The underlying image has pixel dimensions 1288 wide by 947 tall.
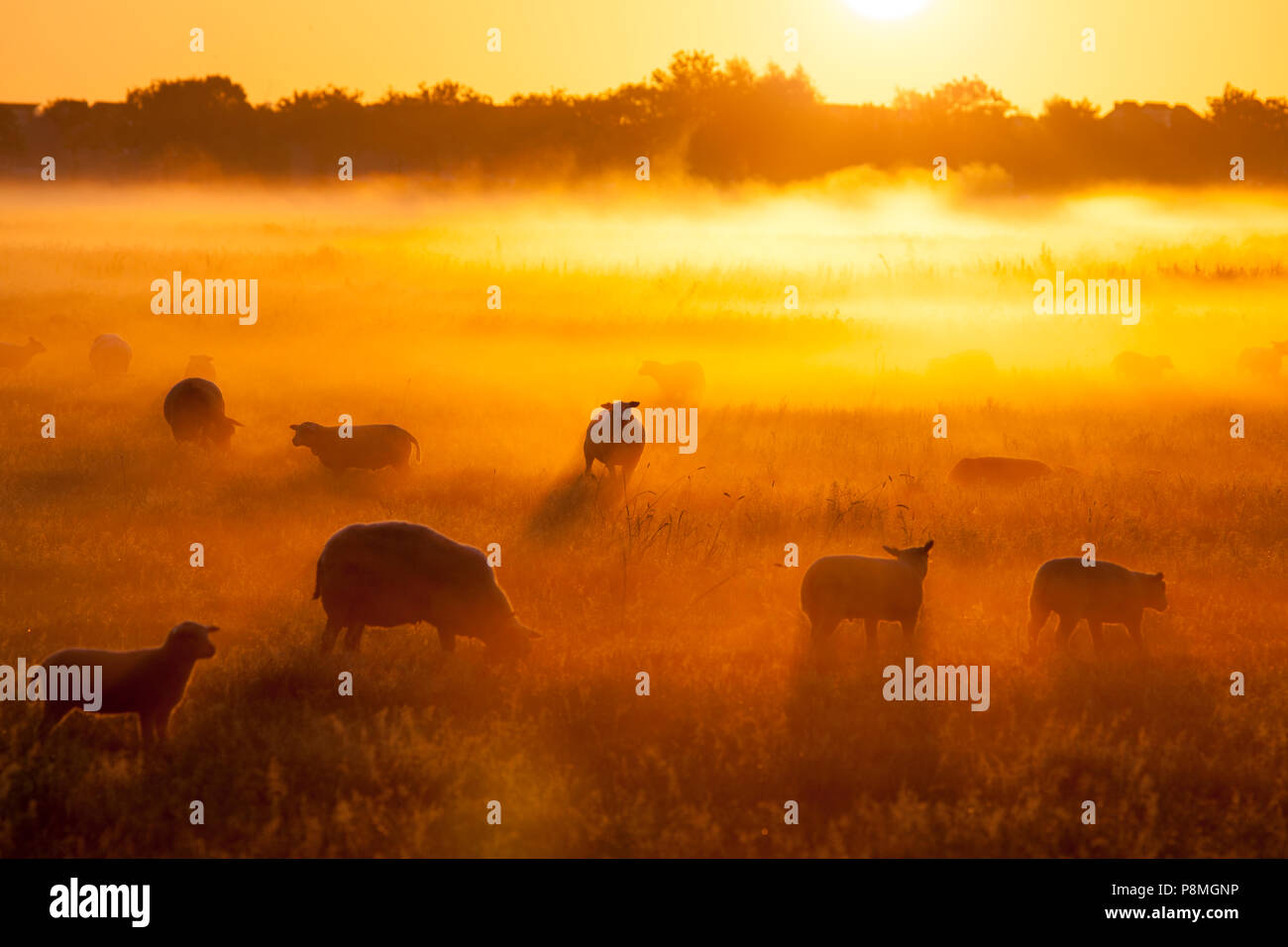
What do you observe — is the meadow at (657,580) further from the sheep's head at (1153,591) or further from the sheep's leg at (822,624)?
the sheep's head at (1153,591)

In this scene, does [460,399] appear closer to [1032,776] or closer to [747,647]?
[747,647]

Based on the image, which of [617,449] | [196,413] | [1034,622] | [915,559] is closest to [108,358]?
[196,413]

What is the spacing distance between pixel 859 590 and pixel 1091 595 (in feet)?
5.58

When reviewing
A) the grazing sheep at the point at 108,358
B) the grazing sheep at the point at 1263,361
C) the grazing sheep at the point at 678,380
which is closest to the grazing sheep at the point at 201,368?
the grazing sheep at the point at 108,358

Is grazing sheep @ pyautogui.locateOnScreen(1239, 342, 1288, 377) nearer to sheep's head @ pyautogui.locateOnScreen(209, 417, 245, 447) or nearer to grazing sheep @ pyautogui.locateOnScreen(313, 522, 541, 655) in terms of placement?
sheep's head @ pyautogui.locateOnScreen(209, 417, 245, 447)

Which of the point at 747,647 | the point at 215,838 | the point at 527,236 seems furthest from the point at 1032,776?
the point at 527,236

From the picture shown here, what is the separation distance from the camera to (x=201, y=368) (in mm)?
20625

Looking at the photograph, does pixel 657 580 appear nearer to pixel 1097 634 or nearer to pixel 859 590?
pixel 859 590

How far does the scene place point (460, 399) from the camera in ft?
64.3

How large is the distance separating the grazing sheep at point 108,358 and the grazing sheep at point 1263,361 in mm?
20768

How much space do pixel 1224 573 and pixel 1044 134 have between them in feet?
195

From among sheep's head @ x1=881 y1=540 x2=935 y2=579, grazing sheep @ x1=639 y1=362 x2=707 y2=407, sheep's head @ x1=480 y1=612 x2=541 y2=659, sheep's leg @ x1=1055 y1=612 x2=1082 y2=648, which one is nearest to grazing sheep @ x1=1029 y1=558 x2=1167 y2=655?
sheep's leg @ x1=1055 y1=612 x2=1082 y2=648

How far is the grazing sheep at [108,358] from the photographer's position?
21.3 m
